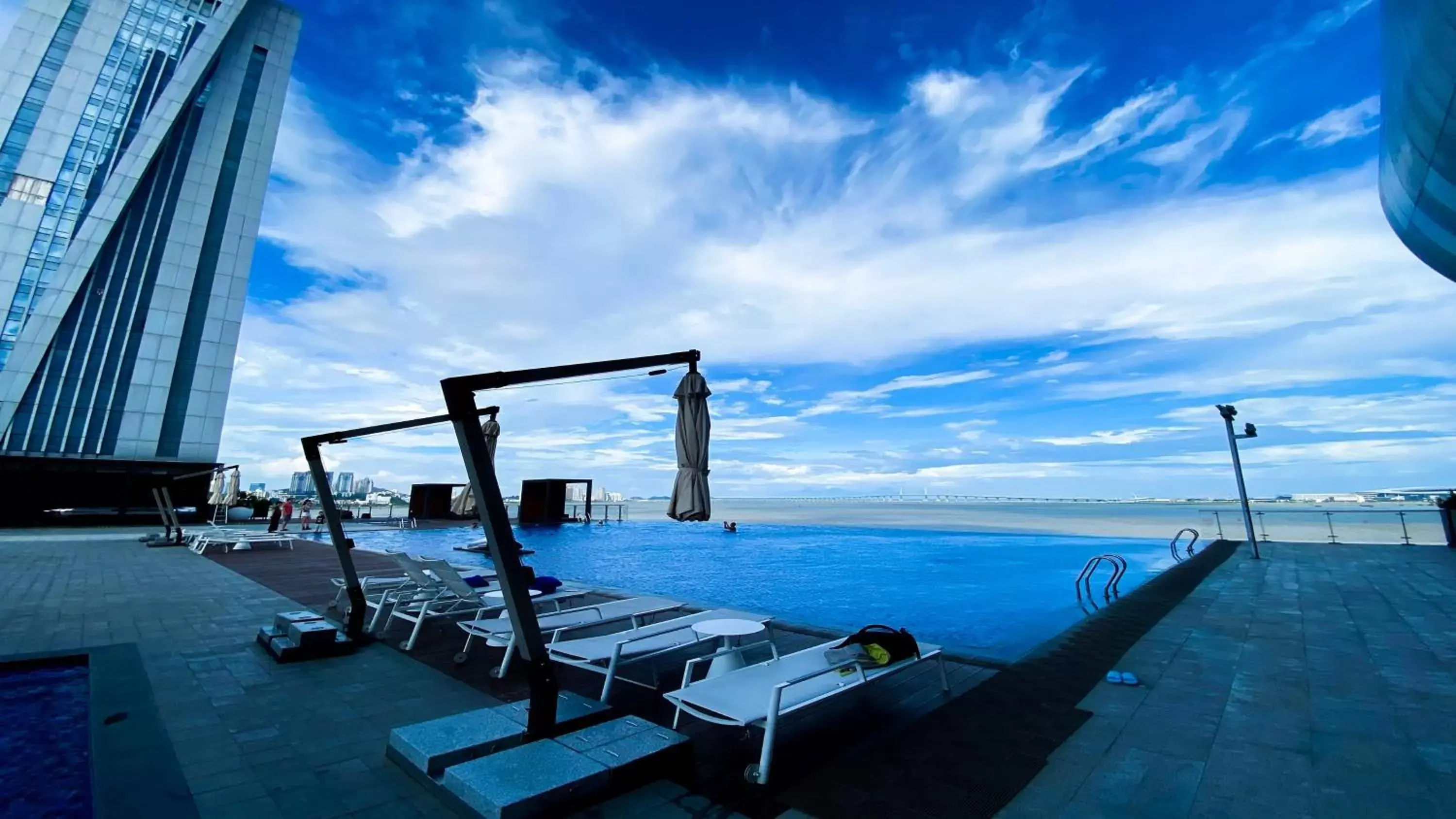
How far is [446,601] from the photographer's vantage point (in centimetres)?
771

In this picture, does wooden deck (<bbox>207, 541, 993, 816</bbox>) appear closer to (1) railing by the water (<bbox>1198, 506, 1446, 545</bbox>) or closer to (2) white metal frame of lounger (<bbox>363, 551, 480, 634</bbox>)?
(2) white metal frame of lounger (<bbox>363, 551, 480, 634</bbox>)

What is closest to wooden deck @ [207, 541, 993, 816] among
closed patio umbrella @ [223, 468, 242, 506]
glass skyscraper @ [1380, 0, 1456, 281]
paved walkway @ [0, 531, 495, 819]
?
paved walkway @ [0, 531, 495, 819]

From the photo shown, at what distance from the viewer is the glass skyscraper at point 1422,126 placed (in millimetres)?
7105

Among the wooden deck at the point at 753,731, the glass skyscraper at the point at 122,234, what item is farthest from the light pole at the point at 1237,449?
the glass skyscraper at the point at 122,234

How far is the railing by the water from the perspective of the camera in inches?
601

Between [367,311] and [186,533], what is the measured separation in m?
9.85

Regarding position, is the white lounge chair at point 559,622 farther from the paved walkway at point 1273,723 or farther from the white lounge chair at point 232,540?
the white lounge chair at point 232,540

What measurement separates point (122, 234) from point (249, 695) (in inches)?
1592

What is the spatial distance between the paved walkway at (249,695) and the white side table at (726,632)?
71.5 inches

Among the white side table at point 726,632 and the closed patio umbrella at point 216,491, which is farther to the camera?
the closed patio umbrella at point 216,491

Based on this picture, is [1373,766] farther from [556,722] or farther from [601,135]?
[601,135]

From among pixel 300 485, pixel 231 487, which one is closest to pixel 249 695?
pixel 231 487

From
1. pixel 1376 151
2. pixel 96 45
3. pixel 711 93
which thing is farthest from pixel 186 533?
pixel 1376 151

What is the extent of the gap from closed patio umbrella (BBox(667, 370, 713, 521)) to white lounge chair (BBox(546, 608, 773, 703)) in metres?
1.26
